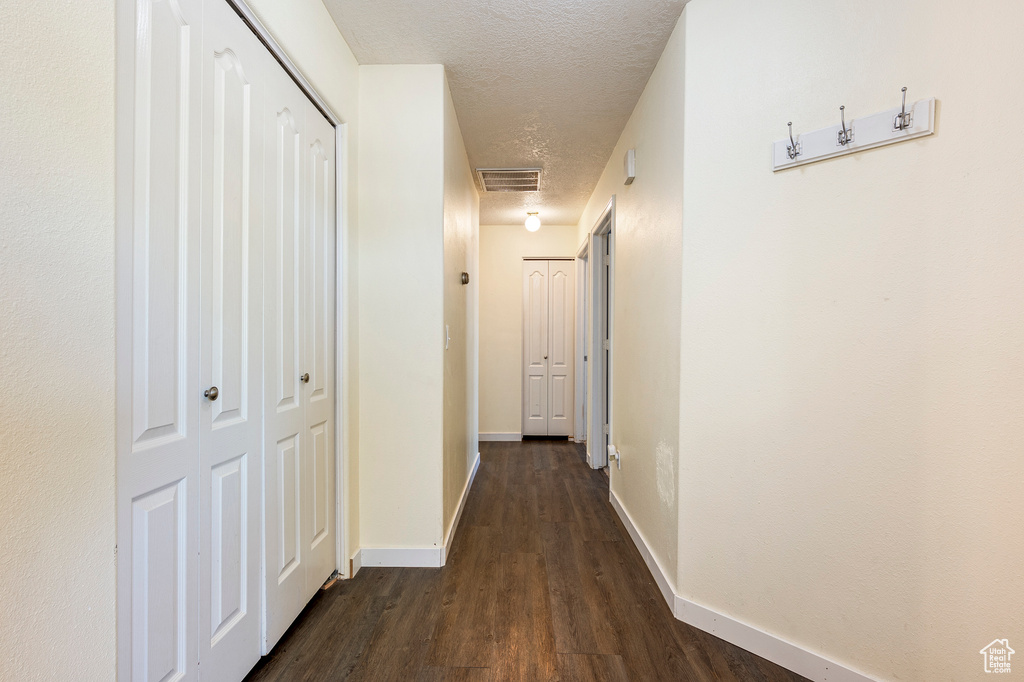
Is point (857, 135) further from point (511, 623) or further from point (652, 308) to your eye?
point (511, 623)

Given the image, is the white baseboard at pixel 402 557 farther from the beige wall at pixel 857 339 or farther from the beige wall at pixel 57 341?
the beige wall at pixel 57 341

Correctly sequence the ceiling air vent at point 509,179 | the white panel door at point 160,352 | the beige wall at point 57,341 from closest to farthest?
the beige wall at point 57,341 < the white panel door at point 160,352 < the ceiling air vent at point 509,179

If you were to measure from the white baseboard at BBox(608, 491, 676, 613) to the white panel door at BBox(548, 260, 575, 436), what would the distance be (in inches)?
91.7

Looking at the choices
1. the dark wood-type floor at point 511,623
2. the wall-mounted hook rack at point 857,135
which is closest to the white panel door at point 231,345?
the dark wood-type floor at point 511,623

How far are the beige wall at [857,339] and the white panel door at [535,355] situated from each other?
353 centimetres

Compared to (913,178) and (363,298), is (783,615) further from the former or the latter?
(363,298)

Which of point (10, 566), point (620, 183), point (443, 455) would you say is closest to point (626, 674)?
point (443, 455)

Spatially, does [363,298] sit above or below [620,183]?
below

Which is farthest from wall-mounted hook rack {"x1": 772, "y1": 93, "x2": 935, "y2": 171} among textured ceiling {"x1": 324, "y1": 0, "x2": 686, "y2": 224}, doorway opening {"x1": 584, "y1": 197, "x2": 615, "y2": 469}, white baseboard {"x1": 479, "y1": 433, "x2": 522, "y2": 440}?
white baseboard {"x1": 479, "y1": 433, "x2": 522, "y2": 440}

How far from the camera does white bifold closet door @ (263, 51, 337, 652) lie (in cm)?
162

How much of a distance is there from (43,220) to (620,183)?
2820 millimetres

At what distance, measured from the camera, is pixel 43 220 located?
832 mm

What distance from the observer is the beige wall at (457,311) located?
8.21 feet

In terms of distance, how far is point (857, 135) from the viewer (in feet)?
4.79
